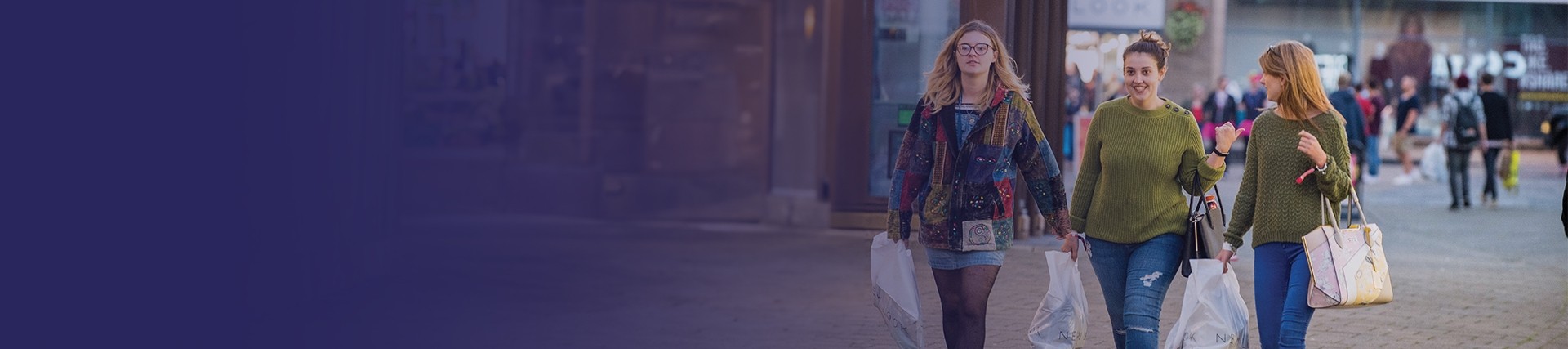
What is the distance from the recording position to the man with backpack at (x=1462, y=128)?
16.2m

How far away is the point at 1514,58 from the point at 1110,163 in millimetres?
30554

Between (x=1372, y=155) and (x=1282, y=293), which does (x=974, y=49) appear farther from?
(x=1372, y=155)

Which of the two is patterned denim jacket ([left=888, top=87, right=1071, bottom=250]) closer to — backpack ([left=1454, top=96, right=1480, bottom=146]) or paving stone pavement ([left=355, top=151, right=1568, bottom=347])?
paving stone pavement ([left=355, top=151, right=1568, bottom=347])

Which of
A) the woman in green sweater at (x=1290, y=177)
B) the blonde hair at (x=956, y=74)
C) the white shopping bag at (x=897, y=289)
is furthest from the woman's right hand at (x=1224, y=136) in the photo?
the white shopping bag at (x=897, y=289)

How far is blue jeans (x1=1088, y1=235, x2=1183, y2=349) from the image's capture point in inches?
223

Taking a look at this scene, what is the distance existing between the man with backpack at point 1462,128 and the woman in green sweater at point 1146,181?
11.5 meters

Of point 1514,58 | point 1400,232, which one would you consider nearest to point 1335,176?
point 1400,232

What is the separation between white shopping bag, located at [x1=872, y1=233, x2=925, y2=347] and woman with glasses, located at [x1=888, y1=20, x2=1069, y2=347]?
0.53 ft

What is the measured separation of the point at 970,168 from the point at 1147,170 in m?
0.57

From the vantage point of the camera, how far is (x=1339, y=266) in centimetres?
534

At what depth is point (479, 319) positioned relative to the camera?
8305 mm

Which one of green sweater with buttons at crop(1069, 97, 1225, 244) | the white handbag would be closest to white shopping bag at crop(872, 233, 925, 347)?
green sweater with buttons at crop(1069, 97, 1225, 244)

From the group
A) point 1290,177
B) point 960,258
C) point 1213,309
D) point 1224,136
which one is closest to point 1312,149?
point 1290,177

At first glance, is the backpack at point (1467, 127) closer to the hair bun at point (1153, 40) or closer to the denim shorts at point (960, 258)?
the hair bun at point (1153, 40)
